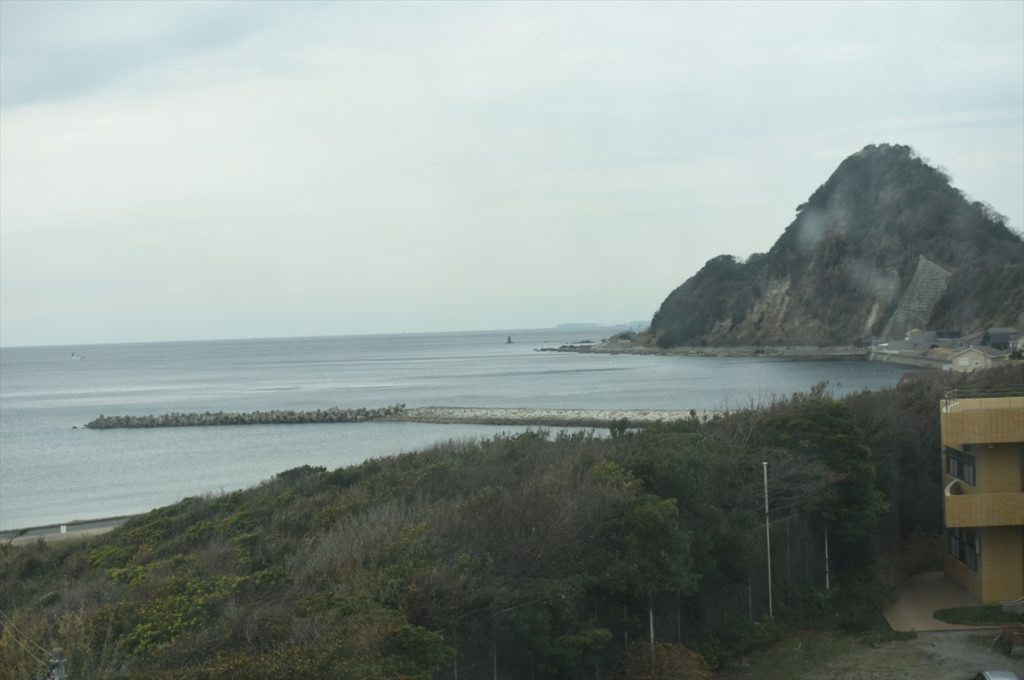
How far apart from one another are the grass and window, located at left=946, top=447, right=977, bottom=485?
7.47ft

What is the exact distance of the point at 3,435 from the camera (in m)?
68.6

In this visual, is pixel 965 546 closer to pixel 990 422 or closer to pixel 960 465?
pixel 960 465

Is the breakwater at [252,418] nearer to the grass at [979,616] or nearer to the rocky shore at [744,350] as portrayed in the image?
the grass at [979,616]

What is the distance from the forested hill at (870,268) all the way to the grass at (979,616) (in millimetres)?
97344

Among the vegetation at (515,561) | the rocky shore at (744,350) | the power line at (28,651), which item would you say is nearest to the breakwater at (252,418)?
the vegetation at (515,561)

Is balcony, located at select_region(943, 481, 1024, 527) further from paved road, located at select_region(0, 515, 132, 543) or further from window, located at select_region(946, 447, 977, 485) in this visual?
paved road, located at select_region(0, 515, 132, 543)

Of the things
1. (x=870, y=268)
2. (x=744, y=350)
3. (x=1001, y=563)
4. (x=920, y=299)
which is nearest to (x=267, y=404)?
(x=1001, y=563)

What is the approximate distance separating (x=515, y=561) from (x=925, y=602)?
10.1 metres

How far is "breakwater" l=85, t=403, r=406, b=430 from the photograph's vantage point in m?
67.5

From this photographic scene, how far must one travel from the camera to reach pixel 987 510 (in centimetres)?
1747

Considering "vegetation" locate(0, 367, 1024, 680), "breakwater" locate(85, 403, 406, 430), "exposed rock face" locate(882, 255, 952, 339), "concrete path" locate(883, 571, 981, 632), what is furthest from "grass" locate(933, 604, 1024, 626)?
"exposed rock face" locate(882, 255, 952, 339)

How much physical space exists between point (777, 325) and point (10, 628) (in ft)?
461

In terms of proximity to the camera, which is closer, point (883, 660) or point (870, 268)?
point (883, 660)

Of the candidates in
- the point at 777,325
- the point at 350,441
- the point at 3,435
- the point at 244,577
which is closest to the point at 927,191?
the point at 777,325
